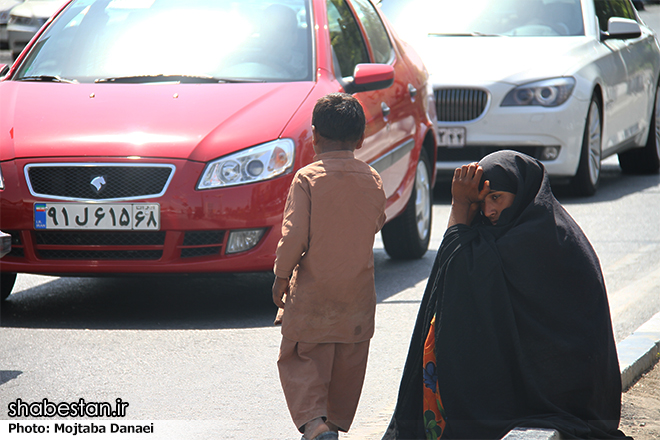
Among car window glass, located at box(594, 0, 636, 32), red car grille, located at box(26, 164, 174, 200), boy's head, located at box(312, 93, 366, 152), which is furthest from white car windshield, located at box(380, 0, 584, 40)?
boy's head, located at box(312, 93, 366, 152)

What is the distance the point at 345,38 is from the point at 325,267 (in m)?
3.29

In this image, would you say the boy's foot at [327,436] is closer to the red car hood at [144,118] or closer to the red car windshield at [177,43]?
the red car hood at [144,118]

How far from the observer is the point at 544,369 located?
10.8 feet

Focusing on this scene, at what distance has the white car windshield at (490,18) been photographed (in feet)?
32.6

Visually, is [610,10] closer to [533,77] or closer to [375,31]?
[533,77]

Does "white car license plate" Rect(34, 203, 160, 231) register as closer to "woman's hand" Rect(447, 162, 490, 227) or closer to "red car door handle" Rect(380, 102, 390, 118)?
"red car door handle" Rect(380, 102, 390, 118)

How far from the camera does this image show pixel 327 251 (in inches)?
133

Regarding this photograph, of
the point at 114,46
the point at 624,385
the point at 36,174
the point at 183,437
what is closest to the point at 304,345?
the point at 183,437

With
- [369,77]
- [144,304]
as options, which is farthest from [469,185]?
[144,304]

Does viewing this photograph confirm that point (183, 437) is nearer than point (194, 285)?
Yes

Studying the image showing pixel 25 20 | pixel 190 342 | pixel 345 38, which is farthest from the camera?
pixel 25 20

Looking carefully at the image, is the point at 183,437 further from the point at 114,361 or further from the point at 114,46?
the point at 114,46

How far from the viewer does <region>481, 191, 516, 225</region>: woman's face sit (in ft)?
11.0

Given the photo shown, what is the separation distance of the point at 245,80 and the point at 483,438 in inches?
122
